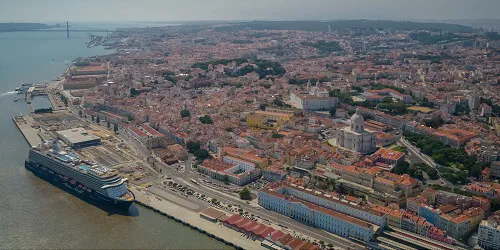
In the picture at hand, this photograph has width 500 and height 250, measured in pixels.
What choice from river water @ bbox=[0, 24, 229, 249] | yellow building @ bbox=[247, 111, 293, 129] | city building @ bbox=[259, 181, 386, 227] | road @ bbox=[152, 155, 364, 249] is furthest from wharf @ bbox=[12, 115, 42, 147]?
city building @ bbox=[259, 181, 386, 227]

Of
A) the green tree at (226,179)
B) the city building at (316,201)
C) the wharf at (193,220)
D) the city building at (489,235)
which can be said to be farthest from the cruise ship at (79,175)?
the city building at (489,235)

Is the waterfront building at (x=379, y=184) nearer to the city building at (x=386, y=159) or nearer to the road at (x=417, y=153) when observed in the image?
the city building at (x=386, y=159)

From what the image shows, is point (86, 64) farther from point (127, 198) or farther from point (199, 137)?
point (127, 198)

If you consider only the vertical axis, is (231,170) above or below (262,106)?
below

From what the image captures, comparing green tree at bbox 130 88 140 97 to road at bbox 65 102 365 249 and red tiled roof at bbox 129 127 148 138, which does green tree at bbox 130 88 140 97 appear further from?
road at bbox 65 102 365 249

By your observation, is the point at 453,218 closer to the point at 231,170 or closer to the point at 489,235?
the point at 489,235

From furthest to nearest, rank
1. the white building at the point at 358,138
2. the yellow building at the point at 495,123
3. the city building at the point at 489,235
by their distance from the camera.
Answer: the yellow building at the point at 495,123
the white building at the point at 358,138
the city building at the point at 489,235

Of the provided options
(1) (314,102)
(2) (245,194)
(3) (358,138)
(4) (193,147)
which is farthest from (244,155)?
(1) (314,102)
